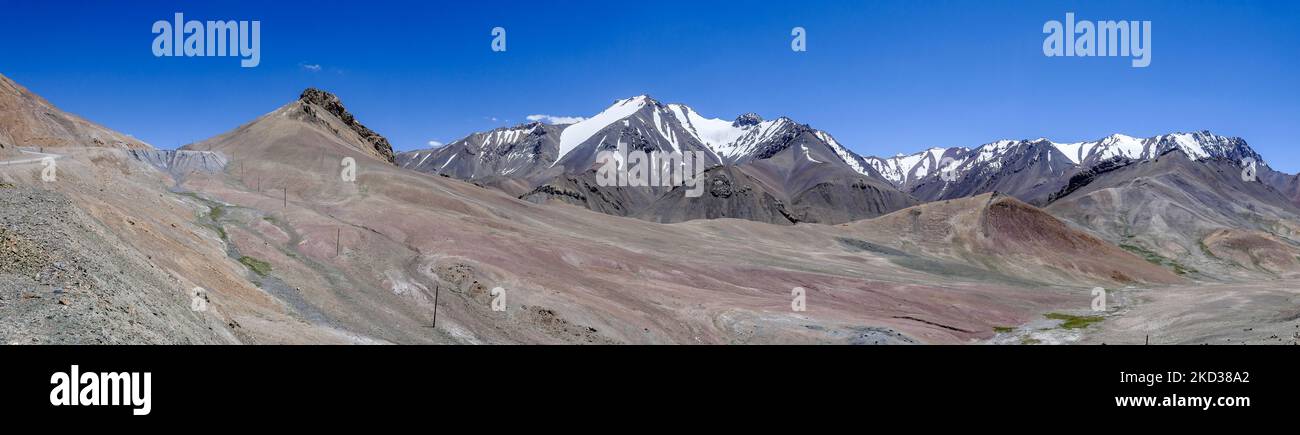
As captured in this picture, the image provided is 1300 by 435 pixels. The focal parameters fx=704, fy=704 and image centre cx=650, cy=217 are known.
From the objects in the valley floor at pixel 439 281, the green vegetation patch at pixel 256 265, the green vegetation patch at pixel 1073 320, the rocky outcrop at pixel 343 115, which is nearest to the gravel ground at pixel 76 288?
the valley floor at pixel 439 281

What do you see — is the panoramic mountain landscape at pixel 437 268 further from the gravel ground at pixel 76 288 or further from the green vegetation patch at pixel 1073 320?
the green vegetation patch at pixel 1073 320

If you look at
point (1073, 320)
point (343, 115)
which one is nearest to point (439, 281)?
point (1073, 320)

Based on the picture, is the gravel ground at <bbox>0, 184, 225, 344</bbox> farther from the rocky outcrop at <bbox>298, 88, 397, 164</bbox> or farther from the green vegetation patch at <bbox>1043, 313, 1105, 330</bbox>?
the rocky outcrop at <bbox>298, 88, 397, 164</bbox>

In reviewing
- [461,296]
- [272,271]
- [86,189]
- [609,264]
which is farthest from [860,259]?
[86,189]

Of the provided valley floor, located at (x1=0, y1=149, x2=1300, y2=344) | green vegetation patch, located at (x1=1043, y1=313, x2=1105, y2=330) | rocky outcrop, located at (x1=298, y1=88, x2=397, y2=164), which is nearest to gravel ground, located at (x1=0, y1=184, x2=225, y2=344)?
valley floor, located at (x1=0, y1=149, x2=1300, y2=344)
